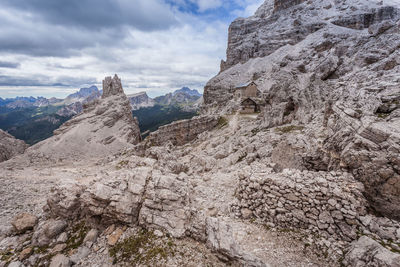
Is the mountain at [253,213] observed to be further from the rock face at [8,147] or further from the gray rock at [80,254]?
the rock face at [8,147]

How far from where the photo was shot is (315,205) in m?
8.45

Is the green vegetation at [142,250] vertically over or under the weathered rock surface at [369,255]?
under

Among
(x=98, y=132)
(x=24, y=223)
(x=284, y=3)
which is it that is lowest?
(x=98, y=132)

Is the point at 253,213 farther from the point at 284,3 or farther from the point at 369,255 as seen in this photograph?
the point at 284,3

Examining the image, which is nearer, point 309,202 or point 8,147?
point 309,202

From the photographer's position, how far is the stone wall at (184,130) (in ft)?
146

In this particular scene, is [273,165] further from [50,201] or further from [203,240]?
[50,201]

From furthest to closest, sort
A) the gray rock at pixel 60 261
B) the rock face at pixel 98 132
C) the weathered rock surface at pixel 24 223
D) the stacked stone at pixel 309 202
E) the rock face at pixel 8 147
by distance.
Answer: the rock face at pixel 98 132, the rock face at pixel 8 147, the weathered rock surface at pixel 24 223, the gray rock at pixel 60 261, the stacked stone at pixel 309 202

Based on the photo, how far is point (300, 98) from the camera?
90.5ft

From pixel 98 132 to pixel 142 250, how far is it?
68680 millimetres

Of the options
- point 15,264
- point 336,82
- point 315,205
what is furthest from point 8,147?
point 336,82

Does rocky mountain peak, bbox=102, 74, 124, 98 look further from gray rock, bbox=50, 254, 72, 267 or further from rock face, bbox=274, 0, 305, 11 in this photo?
rock face, bbox=274, 0, 305, 11

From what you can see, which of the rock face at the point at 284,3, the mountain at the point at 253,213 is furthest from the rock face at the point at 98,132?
the rock face at the point at 284,3

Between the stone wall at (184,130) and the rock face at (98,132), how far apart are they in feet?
Answer: 83.2
